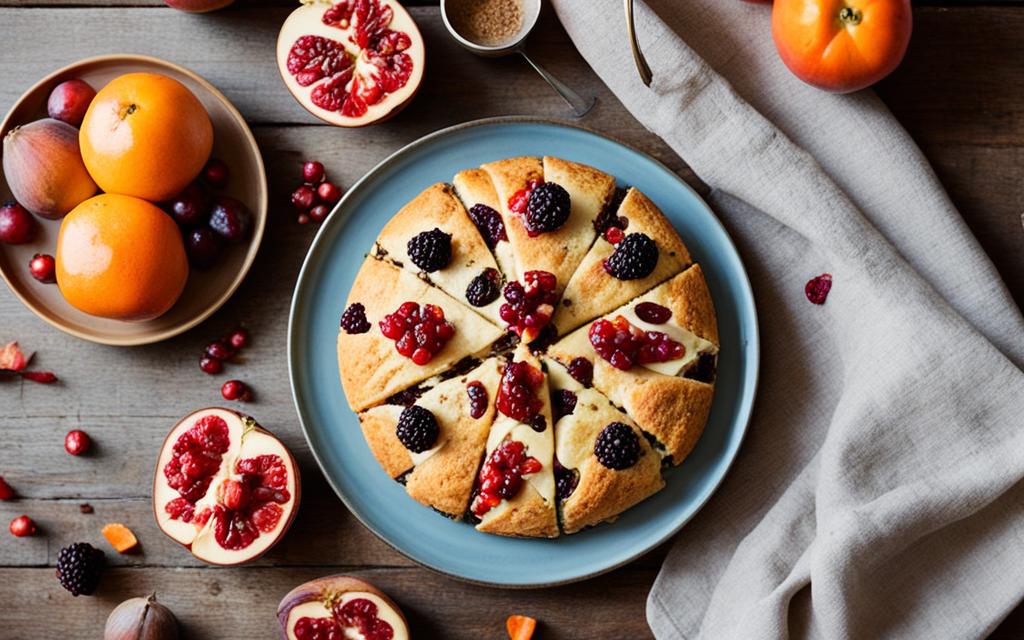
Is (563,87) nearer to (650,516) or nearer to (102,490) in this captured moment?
(650,516)

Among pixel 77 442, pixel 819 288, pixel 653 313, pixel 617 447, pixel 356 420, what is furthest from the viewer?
pixel 77 442

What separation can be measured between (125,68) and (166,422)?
1.45m

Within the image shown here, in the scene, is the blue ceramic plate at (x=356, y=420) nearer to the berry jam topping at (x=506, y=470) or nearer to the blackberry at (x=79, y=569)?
the berry jam topping at (x=506, y=470)

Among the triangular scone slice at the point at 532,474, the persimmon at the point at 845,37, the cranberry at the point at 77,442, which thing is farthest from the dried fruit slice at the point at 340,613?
the persimmon at the point at 845,37

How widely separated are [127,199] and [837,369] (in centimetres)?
277

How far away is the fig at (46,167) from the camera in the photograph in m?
3.41

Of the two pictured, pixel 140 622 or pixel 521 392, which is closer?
pixel 521 392

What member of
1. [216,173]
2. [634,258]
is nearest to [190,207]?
[216,173]

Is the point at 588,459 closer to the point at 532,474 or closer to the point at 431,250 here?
the point at 532,474

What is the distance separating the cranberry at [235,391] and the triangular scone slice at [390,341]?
1.76 feet

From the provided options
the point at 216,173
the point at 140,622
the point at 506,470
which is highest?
the point at 216,173

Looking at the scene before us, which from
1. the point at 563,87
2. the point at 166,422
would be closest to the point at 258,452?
the point at 166,422

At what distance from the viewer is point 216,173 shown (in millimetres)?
3617

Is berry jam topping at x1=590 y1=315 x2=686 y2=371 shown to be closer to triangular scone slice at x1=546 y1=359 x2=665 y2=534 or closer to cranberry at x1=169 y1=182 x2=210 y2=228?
triangular scone slice at x1=546 y1=359 x2=665 y2=534
